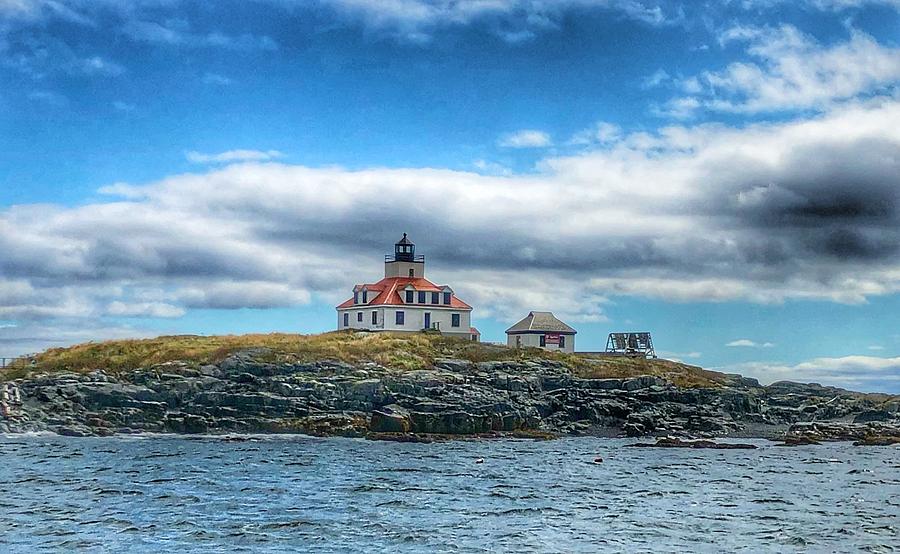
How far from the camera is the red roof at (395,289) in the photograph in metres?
110

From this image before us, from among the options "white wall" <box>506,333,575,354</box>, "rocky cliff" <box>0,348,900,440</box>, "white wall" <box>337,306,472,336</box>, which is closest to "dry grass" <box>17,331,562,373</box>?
"rocky cliff" <box>0,348,900,440</box>

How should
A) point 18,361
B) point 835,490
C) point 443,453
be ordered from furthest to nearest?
point 18,361 → point 443,453 → point 835,490

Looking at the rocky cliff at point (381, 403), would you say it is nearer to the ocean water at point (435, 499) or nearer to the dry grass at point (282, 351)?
the dry grass at point (282, 351)

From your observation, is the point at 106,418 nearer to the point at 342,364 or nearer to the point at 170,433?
the point at 170,433

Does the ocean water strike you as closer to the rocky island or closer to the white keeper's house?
the rocky island

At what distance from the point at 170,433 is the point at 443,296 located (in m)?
43.8

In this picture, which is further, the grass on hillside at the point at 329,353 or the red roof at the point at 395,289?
the red roof at the point at 395,289

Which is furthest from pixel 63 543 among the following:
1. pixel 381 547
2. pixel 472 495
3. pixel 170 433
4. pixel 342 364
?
pixel 342 364

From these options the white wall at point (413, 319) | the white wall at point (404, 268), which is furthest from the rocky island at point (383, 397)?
the white wall at point (404, 268)

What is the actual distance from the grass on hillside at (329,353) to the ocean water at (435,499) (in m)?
19.7

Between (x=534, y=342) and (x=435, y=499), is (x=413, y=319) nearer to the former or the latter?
(x=534, y=342)

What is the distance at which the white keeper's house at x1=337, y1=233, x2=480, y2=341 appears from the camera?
357ft

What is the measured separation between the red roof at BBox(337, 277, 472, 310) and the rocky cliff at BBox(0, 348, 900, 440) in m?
20.7

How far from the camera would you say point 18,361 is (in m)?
92.6
